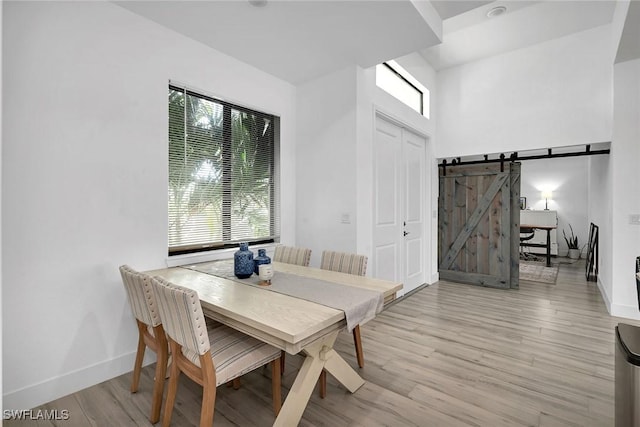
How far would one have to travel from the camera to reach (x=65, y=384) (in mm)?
2070

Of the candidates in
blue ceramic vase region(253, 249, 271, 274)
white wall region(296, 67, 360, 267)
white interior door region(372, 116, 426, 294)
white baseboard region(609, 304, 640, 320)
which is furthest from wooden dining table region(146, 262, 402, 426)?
white baseboard region(609, 304, 640, 320)

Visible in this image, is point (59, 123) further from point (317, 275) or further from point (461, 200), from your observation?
point (461, 200)

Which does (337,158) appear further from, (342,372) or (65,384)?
(65,384)

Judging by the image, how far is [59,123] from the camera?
6.74ft

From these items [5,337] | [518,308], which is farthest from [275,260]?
[518,308]

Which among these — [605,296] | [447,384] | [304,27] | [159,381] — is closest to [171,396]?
[159,381]

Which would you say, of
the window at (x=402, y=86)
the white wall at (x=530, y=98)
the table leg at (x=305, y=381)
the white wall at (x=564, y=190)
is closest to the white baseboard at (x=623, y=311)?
the white wall at (x=530, y=98)

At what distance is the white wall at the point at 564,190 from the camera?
7.29 metres

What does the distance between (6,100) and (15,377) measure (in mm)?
1659

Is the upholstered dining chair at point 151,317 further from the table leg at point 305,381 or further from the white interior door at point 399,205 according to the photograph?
the white interior door at point 399,205

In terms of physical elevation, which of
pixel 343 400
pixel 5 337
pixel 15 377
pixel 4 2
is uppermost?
pixel 4 2

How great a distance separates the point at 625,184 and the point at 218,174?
14.2ft

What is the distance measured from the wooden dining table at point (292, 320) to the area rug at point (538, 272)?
14.5ft

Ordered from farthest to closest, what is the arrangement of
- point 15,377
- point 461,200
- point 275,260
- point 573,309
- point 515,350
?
point 461,200
point 573,309
point 275,260
point 515,350
point 15,377
